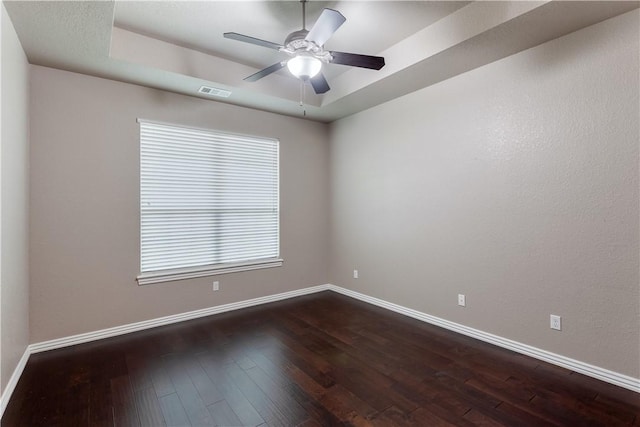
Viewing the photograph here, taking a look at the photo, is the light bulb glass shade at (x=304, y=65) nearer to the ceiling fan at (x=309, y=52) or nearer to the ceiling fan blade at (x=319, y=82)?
the ceiling fan at (x=309, y=52)

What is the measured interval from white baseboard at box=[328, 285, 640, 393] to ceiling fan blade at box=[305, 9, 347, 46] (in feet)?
9.97

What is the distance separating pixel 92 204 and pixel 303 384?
269 cm

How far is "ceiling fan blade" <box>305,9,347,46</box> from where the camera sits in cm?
190

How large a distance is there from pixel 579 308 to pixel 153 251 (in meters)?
4.11

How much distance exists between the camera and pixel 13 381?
2.29 metres

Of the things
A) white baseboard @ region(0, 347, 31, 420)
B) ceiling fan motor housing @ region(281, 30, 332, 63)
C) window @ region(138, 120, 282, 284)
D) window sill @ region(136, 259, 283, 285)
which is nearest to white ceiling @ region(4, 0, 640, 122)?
ceiling fan motor housing @ region(281, 30, 332, 63)

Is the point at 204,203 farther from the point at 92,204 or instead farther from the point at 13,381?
the point at 13,381

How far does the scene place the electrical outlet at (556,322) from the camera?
2609 mm

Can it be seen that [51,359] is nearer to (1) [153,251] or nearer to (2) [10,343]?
(2) [10,343]

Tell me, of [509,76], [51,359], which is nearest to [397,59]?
[509,76]

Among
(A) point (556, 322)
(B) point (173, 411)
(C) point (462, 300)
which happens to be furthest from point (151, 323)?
(A) point (556, 322)

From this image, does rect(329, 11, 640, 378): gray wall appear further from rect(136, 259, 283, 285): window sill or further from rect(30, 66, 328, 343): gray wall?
rect(30, 66, 328, 343): gray wall

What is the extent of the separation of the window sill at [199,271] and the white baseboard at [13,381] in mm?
1035

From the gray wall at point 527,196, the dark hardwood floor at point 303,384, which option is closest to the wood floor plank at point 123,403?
the dark hardwood floor at point 303,384
